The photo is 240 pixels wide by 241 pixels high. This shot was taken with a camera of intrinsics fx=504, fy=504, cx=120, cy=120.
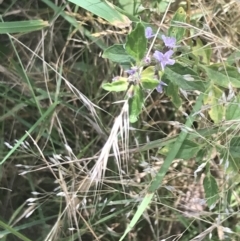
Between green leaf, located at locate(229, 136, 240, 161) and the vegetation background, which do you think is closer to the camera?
green leaf, located at locate(229, 136, 240, 161)

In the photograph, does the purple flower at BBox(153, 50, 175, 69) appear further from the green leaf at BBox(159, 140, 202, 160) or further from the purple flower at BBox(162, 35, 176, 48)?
the green leaf at BBox(159, 140, 202, 160)

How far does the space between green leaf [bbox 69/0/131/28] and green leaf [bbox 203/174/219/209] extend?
305 mm

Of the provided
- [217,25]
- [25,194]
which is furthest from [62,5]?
[25,194]

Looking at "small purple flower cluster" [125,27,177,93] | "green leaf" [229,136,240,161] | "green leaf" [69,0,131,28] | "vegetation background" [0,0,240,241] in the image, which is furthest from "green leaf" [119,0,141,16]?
"green leaf" [229,136,240,161]

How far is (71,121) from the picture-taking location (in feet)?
3.83

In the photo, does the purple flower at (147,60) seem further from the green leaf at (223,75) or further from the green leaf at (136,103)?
the green leaf at (223,75)

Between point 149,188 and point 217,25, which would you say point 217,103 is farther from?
point 217,25

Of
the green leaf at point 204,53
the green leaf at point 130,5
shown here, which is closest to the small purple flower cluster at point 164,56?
the green leaf at point 204,53

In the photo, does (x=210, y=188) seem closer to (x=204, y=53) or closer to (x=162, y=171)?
(x=162, y=171)

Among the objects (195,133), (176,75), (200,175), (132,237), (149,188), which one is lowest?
(132,237)

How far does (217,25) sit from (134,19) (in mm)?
266

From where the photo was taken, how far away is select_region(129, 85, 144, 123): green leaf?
77cm

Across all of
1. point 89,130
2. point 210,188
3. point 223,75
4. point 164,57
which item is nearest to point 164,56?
point 164,57

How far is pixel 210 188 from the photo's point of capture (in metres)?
0.88
